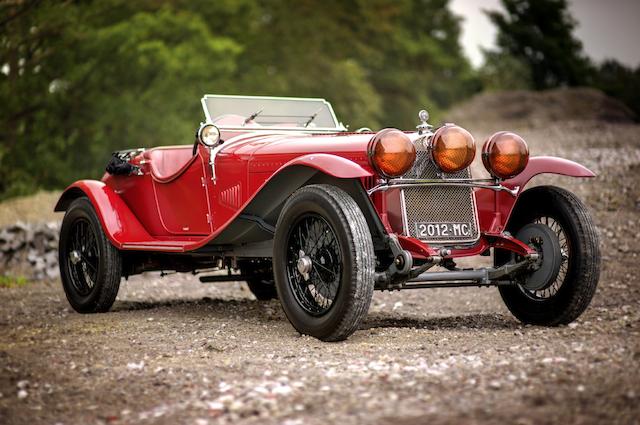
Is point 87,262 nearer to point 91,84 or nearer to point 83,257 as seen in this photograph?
point 83,257

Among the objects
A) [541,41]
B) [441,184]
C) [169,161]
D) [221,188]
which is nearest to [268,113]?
[169,161]

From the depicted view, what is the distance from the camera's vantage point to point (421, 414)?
3092 mm

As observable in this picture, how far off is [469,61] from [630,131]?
25578mm

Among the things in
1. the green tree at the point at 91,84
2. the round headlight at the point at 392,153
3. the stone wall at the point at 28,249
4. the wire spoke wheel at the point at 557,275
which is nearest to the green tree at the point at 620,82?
the green tree at the point at 91,84

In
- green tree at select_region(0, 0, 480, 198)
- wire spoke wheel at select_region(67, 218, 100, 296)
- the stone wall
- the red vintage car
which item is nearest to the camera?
the red vintage car

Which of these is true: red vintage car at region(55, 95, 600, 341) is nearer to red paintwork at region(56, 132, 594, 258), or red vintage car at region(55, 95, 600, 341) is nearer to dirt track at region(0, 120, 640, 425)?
red paintwork at region(56, 132, 594, 258)

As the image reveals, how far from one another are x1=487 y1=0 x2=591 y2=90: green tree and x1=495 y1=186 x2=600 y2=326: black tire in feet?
100

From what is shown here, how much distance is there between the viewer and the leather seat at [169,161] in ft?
20.9

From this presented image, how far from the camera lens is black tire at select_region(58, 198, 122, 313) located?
261 inches

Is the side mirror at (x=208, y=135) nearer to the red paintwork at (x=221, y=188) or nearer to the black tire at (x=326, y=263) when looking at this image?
the red paintwork at (x=221, y=188)

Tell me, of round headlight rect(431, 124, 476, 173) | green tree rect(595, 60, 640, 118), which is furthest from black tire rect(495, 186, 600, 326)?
green tree rect(595, 60, 640, 118)

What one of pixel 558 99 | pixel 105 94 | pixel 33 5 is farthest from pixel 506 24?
pixel 33 5

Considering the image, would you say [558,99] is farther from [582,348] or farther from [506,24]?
[582,348]

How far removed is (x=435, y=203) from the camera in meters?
5.11
